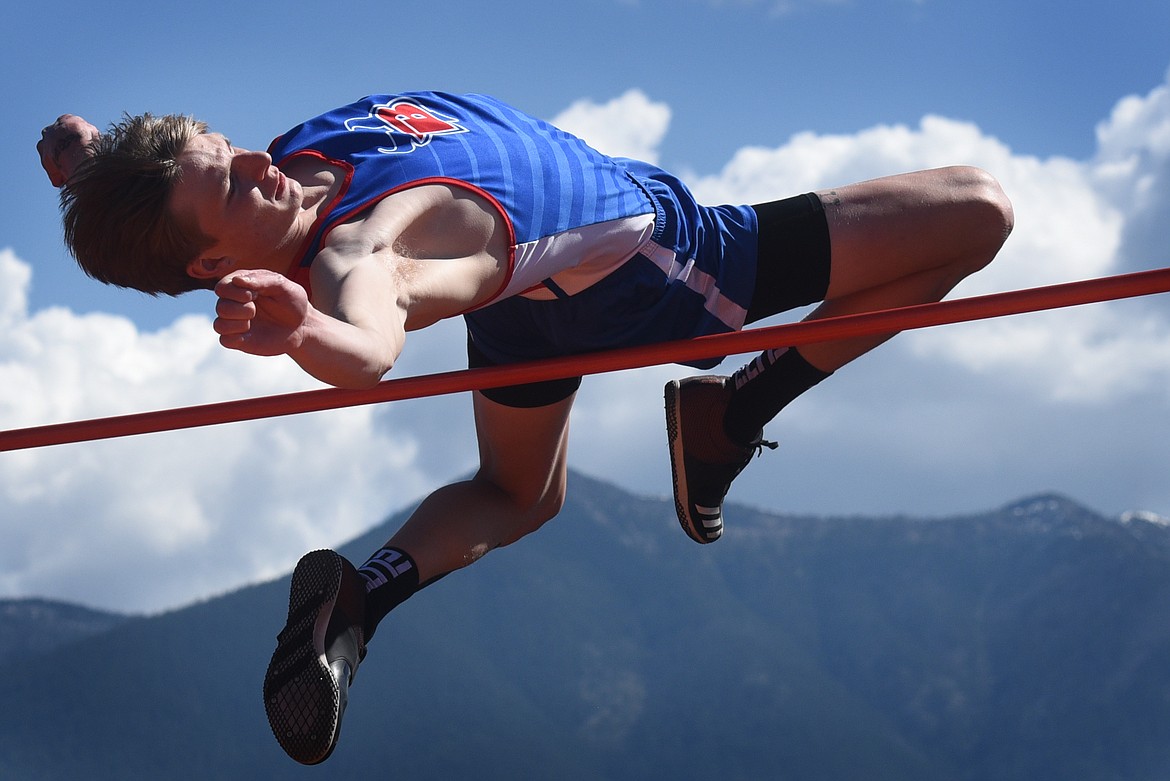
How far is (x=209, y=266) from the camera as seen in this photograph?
91.8 inches

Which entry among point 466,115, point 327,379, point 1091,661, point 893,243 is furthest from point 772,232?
point 1091,661

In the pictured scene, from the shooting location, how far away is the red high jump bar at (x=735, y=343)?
7.57 ft

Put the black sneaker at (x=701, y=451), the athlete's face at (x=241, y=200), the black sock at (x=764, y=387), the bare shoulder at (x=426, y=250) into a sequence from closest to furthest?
the bare shoulder at (x=426, y=250)
the athlete's face at (x=241, y=200)
the black sock at (x=764, y=387)
the black sneaker at (x=701, y=451)

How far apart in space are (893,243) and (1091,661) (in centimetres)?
4088

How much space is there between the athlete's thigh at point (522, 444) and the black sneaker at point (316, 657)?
44 centimetres

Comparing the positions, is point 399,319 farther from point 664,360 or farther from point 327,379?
point 664,360

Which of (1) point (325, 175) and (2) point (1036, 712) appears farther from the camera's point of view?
(2) point (1036, 712)

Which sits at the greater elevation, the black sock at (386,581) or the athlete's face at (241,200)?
the athlete's face at (241,200)

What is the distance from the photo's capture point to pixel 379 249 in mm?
2045

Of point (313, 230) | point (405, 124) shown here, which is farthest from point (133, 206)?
point (405, 124)

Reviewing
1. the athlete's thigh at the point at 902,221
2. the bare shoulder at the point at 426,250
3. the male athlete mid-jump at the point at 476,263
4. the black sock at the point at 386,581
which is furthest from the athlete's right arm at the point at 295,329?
the athlete's thigh at the point at 902,221

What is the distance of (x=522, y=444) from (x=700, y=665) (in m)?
40.8

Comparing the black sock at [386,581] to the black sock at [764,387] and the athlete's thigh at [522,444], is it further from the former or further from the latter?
the black sock at [764,387]

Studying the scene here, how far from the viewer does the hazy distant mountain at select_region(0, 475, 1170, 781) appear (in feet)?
118
